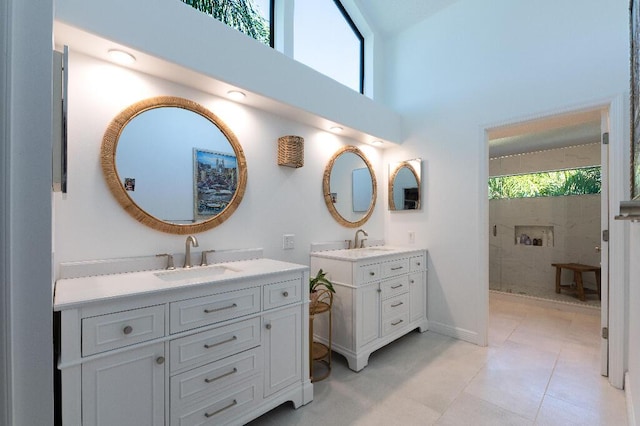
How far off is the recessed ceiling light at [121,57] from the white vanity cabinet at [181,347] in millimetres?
1207

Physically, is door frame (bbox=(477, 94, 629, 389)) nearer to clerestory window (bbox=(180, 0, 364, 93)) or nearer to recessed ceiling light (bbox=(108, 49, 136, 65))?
clerestory window (bbox=(180, 0, 364, 93))

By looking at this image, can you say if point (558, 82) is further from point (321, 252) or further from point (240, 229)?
point (240, 229)

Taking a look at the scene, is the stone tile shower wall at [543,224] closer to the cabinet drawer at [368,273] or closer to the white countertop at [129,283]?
the cabinet drawer at [368,273]

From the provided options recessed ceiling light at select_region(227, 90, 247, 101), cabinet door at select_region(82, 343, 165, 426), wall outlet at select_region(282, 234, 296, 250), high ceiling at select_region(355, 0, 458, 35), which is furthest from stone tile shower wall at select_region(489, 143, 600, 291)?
cabinet door at select_region(82, 343, 165, 426)

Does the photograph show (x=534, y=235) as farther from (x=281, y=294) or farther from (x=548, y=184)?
(x=281, y=294)

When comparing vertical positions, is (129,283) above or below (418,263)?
above

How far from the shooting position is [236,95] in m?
2.10

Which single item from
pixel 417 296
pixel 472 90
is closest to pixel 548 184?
pixel 472 90

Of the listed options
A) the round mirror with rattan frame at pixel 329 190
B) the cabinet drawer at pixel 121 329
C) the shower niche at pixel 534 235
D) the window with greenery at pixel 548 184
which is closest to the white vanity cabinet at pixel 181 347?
the cabinet drawer at pixel 121 329

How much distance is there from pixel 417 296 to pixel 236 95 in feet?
8.22

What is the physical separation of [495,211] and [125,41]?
209 inches

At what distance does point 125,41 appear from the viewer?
1.50 meters

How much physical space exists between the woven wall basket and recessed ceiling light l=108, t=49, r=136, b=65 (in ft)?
3.66

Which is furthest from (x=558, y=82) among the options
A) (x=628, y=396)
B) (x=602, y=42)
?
A: (x=628, y=396)
